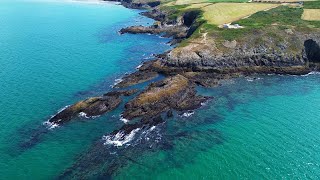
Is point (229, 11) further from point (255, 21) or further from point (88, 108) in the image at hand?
point (88, 108)

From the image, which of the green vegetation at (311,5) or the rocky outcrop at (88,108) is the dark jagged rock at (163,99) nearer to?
the rocky outcrop at (88,108)

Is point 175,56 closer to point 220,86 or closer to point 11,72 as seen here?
point 220,86

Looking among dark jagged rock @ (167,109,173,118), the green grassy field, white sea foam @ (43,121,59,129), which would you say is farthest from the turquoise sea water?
the green grassy field

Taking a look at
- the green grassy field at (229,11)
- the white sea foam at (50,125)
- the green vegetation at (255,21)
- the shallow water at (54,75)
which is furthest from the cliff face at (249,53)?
the white sea foam at (50,125)

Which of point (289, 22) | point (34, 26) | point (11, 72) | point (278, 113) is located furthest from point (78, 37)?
point (278, 113)

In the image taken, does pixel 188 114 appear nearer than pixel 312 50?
Yes

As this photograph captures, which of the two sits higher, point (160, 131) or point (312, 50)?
point (312, 50)

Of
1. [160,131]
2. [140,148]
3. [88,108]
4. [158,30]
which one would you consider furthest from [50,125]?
[158,30]
